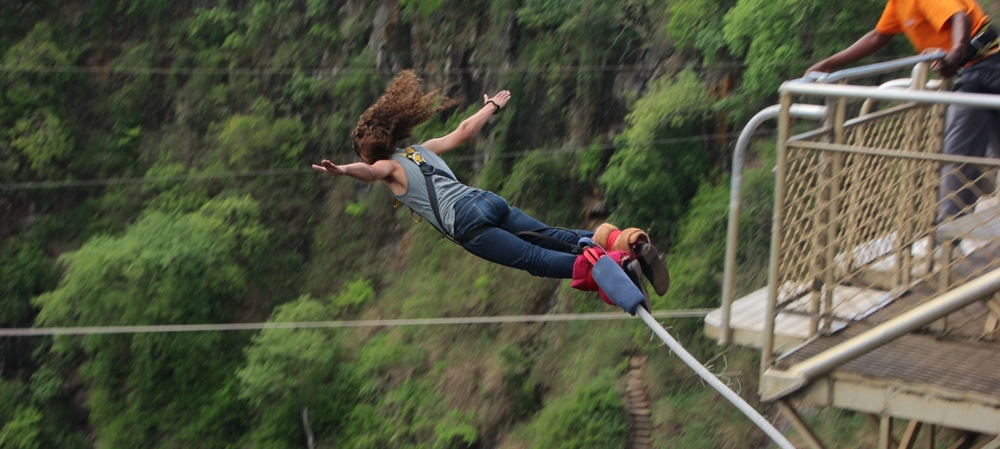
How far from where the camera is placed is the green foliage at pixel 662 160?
13.2m

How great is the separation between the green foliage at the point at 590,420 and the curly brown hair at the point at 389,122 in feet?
28.0

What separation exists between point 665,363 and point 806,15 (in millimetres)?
4925

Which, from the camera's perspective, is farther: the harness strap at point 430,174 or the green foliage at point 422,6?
the green foliage at point 422,6

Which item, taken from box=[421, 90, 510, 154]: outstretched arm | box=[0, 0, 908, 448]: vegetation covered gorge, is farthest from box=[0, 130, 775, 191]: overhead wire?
box=[421, 90, 510, 154]: outstretched arm

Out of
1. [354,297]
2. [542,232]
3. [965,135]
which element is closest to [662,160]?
[354,297]

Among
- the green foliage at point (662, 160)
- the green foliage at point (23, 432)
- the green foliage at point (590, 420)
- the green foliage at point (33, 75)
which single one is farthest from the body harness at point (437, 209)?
the green foliage at point (33, 75)

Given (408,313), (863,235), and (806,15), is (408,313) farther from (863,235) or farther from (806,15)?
(863,235)

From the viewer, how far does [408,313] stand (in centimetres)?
1650

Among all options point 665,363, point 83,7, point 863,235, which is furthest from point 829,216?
point 83,7

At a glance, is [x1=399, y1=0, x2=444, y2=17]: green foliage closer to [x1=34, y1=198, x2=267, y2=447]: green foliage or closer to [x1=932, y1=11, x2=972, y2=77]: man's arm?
[x1=34, y1=198, x2=267, y2=447]: green foliage

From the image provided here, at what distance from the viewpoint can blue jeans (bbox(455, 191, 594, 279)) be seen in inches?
163

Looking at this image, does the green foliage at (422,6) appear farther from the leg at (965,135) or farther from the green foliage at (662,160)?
the leg at (965,135)

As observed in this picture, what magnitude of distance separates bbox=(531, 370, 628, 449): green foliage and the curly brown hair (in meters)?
8.53

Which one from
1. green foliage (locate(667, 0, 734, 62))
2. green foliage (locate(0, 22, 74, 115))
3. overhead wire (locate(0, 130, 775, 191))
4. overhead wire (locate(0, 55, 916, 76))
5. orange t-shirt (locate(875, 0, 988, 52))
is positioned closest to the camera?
orange t-shirt (locate(875, 0, 988, 52))
